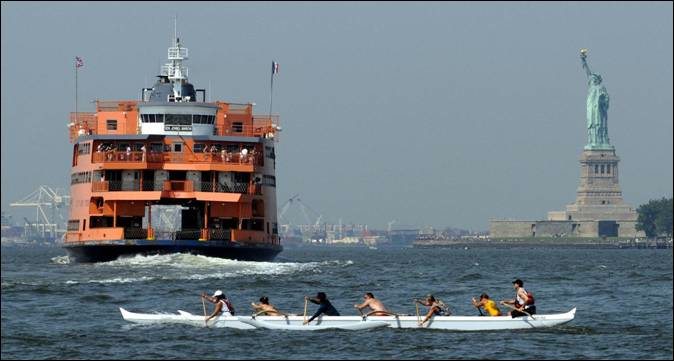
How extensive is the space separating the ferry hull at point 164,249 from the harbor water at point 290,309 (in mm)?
559

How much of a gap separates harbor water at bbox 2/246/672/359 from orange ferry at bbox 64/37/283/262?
3.71 ft

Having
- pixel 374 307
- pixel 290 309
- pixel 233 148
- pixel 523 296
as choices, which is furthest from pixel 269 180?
pixel 523 296

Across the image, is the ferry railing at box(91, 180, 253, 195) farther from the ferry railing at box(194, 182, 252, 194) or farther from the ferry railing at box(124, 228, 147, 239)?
the ferry railing at box(124, 228, 147, 239)

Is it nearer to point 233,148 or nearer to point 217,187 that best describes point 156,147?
point 233,148

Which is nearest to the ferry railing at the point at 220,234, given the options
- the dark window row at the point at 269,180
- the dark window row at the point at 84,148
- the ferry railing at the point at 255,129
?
the dark window row at the point at 269,180

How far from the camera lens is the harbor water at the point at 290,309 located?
1738 inches

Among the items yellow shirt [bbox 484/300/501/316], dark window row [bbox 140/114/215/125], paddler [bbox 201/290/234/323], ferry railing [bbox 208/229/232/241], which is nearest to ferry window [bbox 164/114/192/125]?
dark window row [bbox 140/114/215/125]

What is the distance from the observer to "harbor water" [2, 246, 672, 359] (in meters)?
44.2

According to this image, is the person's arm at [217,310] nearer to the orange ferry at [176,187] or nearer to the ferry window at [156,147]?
the orange ferry at [176,187]

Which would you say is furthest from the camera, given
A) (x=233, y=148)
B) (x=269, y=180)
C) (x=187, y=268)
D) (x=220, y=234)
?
(x=269, y=180)

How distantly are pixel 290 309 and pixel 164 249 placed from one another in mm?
28498

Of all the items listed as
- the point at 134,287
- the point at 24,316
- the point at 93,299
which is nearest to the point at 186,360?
the point at 24,316

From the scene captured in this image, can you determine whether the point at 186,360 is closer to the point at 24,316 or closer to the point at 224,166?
the point at 24,316

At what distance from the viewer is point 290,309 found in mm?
58250
